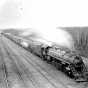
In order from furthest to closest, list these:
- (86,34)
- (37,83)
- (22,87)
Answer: (86,34) < (37,83) < (22,87)

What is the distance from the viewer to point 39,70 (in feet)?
71.3

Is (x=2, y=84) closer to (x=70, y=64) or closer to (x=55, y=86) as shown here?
(x=55, y=86)

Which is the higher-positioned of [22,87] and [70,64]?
[70,64]

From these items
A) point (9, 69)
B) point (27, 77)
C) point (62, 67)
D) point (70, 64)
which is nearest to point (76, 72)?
point (70, 64)

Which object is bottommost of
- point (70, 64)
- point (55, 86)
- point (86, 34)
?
point (55, 86)

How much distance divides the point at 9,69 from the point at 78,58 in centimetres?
907

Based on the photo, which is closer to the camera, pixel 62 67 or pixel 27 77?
pixel 27 77

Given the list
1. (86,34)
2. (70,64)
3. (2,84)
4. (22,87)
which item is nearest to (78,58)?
(70,64)

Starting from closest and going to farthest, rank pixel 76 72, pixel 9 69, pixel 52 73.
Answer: pixel 76 72 < pixel 52 73 < pixel 9 69

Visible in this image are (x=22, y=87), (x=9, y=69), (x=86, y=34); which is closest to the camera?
(x=22, y=87)

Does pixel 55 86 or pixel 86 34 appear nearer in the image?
pixel 55 86

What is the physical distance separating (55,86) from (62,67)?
5103 millimetres

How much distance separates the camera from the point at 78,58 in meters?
18.1

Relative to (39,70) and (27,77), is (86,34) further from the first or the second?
(27,77)
